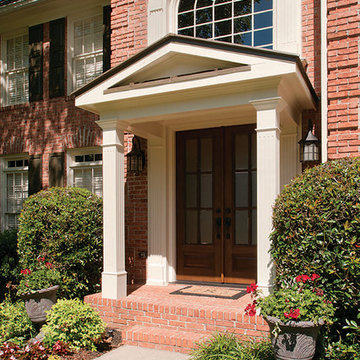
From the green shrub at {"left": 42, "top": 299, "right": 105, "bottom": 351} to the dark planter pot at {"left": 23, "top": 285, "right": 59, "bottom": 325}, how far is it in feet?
2.18

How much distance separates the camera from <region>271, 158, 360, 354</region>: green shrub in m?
4.21

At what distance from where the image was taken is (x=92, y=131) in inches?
336

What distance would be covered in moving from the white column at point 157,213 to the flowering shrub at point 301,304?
3.15 meters

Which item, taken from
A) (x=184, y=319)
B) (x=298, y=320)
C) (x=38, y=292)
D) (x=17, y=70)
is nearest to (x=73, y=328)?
(x=38, y=292)

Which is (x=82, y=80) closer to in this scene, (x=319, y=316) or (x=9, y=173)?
(x=9, y=173)

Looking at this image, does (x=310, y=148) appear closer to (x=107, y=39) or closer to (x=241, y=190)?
(x=241, y=190)

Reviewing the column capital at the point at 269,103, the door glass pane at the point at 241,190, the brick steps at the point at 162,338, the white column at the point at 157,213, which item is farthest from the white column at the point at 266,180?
the white column at the point at 157,213

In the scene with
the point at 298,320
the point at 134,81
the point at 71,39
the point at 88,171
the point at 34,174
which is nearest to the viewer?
the point at 298,320

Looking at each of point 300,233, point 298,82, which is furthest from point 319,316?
point 298,82

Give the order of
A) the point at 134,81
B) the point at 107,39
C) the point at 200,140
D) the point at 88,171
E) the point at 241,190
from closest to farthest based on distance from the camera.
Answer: the point at 134,81 < the point at 241,190 < the point at 200,140 < the point at 107,39 < the point at 88,171

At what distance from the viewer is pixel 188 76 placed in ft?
18.3

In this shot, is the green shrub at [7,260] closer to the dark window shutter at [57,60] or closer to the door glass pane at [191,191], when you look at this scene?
the dark window shutter at [57,60]

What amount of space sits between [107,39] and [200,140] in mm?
2930

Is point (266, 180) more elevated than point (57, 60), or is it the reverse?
point (57, 60)
